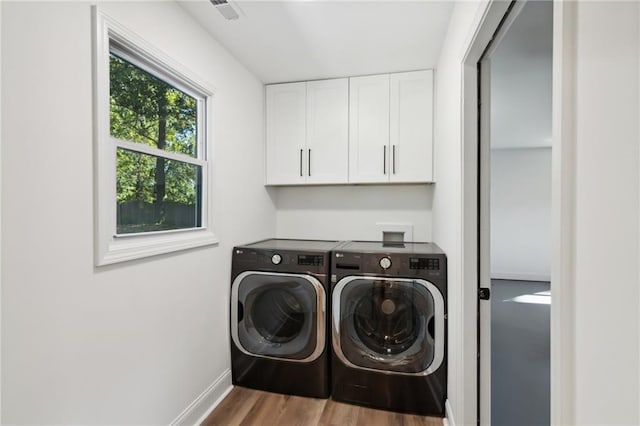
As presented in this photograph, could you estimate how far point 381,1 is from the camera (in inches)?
63.5

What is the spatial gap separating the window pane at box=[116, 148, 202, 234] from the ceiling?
89cm

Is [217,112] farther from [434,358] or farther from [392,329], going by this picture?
[434,358]

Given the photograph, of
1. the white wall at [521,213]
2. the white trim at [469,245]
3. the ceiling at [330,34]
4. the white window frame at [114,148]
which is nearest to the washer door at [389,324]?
the white trim at [469,245]

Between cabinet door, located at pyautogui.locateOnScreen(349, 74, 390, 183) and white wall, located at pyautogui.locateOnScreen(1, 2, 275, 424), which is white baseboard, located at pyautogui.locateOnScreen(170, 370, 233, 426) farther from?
cabinet door, located at pyautogui.locateOnScreen(349, 74, 390, 183)

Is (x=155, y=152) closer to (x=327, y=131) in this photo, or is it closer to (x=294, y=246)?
(x=294, y=246)

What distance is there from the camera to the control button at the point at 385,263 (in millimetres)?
1976

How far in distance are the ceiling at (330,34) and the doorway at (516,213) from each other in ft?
1.61

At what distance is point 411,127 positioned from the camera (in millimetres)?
2438

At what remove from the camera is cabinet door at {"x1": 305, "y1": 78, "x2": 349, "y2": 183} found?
8.48 ft

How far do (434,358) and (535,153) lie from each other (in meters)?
5.58

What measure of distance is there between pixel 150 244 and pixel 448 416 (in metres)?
1.97
